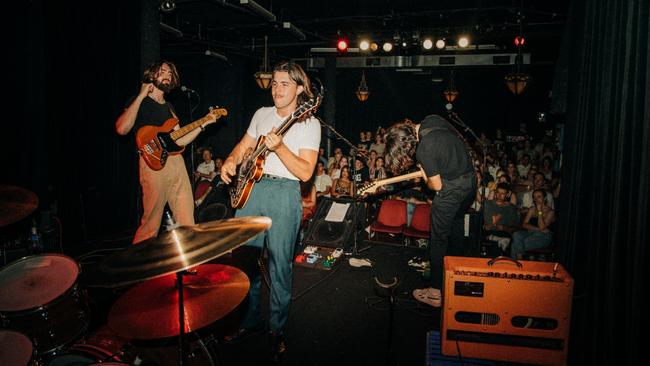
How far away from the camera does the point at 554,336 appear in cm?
265

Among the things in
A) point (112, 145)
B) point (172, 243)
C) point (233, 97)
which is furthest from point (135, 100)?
point (233, 97)

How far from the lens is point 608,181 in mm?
2369

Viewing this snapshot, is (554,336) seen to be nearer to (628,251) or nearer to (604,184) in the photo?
(628,251)

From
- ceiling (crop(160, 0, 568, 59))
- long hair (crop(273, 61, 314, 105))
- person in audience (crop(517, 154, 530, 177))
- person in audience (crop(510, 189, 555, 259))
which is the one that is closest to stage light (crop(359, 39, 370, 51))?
ceiling (crop(160, 0, 568, 59))

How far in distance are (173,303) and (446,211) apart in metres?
2.79

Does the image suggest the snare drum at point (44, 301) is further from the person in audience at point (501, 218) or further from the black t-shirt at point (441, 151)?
the person in audience at point (501, 218)

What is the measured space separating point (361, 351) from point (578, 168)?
2231mm

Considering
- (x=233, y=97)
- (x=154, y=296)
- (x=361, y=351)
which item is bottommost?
(x=361, y=351)

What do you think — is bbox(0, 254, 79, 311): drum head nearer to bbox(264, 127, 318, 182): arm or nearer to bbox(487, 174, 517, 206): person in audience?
bbox(264, 127, 318, 182): arm

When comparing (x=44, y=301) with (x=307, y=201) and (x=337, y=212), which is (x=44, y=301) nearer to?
(x=337, y=212)

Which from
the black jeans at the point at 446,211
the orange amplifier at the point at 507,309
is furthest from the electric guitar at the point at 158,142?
the orange amplifier at the point at 507,309

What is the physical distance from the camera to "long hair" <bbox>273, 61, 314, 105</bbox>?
105 inches

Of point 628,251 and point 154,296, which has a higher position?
point 628,251

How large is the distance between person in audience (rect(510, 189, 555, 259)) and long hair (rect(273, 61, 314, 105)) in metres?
4.31
